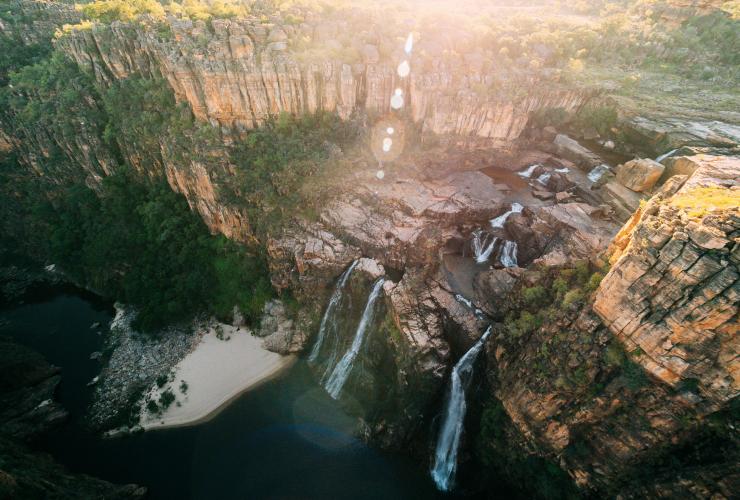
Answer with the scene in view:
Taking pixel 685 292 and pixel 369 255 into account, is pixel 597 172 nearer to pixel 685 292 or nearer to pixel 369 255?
pixel 685 292

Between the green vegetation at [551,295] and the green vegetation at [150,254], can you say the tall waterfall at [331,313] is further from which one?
the green vegetation at [551,295]

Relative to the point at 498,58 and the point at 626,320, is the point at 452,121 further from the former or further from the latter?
the point at 626,320

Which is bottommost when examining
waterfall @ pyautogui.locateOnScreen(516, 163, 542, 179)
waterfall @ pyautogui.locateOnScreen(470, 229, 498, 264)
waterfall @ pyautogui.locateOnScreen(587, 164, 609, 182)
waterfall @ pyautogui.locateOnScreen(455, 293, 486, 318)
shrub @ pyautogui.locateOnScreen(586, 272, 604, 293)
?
waterfall @ pyautogui.locateOnScreen(455, 293, 486, 318)

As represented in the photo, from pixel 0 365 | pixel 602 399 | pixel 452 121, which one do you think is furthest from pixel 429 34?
pixel 0 365

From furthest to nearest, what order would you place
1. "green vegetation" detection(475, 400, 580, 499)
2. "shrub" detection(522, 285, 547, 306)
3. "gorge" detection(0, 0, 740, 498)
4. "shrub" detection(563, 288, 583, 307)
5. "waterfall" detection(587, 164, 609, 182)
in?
"waterfall" detection(587, 164, 609, 182)
"shrub" detection(522, 285, 547, 306)
"green vegetation" detection(475, 400, 580, 499)
"shrub" detection(563, 288, 583, 307)
"gorge" detection(0, 0, 740, 498)

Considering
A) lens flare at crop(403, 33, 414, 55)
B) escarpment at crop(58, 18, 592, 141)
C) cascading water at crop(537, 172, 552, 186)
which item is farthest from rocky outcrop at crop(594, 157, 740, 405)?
lens flare at crop(403, 33, 414, 55)

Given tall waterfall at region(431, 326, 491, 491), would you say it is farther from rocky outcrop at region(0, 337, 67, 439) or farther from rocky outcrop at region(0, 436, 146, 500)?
rocky outcrop at region(0, 337, 67, 439)
